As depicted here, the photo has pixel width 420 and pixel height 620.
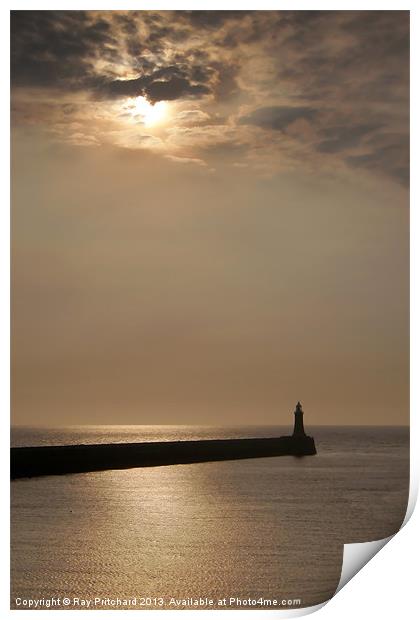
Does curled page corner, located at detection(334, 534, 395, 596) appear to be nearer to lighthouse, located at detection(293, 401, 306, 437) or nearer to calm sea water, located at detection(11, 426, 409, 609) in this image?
calm sea water, located at detection(11, 426, 409, 609)

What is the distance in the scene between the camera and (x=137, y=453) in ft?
33.1

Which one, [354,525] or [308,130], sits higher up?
[308,130]

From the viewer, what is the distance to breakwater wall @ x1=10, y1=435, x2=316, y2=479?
802 cm

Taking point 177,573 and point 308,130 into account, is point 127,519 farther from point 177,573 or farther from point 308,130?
point 308,130

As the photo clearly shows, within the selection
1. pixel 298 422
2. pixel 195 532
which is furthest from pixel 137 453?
pixel 298 422

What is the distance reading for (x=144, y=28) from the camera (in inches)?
123

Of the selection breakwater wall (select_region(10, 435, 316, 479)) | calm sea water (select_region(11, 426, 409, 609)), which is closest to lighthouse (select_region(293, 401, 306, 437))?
breakwater wall (select_region(10, 435, 316, 479))

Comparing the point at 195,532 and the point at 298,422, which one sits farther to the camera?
the point at 298,422

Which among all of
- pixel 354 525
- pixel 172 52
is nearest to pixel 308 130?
pixel 172 52

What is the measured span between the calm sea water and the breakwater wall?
0.57ft

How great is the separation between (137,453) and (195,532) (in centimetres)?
340

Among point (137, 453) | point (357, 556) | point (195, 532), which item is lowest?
point (195, 532)

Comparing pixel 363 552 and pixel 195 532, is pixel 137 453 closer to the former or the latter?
pixel 195 532
